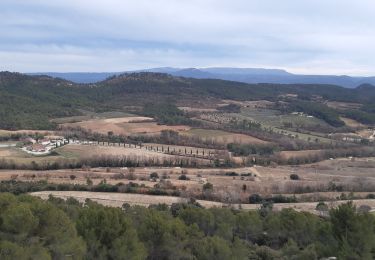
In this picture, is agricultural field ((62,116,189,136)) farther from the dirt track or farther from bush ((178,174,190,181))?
the dirt track

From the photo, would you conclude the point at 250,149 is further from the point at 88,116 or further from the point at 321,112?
the point at 321,112

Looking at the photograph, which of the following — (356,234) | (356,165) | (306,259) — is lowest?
(356,165)

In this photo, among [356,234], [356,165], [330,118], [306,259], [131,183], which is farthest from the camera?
[330,118]

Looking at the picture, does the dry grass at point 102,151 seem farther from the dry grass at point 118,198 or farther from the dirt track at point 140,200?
the dirt track at point 140,200

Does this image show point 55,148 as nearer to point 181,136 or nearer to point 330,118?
point 181,136

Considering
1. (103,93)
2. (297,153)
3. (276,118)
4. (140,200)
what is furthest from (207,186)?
(103,93)

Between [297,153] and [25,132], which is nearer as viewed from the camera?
[297,153]

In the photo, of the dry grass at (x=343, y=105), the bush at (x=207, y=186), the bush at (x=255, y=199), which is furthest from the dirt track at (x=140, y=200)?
the dry grass at (x=343, y=105)

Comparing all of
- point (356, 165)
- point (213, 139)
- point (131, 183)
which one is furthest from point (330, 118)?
point (131, 183)
